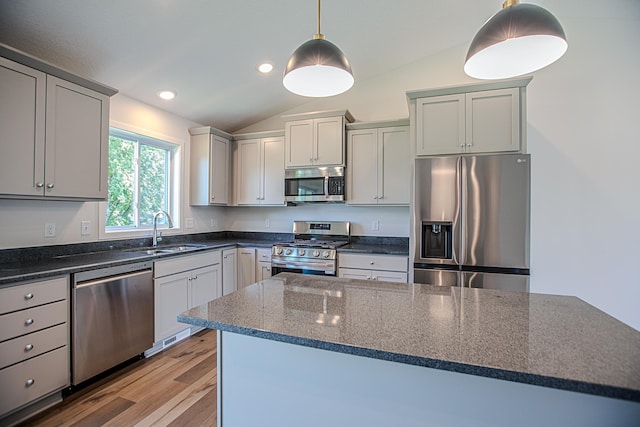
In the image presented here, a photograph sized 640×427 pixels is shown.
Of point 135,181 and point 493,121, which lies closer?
point 493,121

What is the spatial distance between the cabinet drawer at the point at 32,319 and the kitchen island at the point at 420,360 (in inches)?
56.0

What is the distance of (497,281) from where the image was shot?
236cm

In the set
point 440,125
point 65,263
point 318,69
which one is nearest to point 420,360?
point 318,69

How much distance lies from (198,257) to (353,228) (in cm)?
186

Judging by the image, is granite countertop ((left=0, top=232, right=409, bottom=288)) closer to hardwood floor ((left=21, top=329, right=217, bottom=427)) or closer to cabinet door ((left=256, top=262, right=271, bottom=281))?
cabinet door ((left=256, top=262, right=271, bottom=281))

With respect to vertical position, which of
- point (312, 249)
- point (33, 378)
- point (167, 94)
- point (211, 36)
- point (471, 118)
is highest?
point (211, 36)

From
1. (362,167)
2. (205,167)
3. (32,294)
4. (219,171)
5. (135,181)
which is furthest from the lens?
(219,171)

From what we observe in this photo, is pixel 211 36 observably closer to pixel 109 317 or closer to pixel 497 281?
pixel 109 317

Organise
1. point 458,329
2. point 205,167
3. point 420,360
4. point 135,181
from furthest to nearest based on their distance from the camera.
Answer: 1. point 205,167
2. point 135,181
3. point 458,329
4. point 420,360

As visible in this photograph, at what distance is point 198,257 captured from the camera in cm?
303

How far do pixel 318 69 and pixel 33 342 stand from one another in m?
2.31

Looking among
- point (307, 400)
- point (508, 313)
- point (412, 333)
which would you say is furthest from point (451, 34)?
point (307, 400)

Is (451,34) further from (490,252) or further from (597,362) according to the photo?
(597,362)

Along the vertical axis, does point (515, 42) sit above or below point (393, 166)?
above
